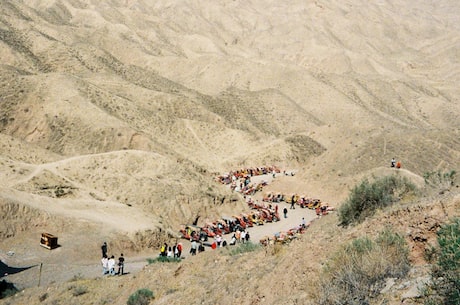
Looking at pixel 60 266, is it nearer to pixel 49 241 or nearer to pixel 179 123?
pixel 49 241

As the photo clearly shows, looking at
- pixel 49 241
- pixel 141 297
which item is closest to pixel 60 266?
pixel 49 241

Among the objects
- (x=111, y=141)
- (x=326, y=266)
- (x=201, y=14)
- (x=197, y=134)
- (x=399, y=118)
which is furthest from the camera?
(x=201, y=14)

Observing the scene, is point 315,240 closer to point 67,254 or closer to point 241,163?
point 67,254

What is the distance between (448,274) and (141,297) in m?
9.46

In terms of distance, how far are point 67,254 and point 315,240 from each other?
56.0ft

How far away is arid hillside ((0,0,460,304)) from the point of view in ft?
92.0

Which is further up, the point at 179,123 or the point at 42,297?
the point at 179,123

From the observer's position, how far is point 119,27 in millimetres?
114000

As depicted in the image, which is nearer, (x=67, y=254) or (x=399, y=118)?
(x=67, y=254)

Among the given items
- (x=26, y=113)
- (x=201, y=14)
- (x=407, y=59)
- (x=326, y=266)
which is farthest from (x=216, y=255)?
(x=201, y=14)

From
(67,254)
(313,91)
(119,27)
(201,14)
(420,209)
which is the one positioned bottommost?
(67,254)

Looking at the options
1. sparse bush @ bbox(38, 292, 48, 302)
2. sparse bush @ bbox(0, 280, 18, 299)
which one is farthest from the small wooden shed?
sparse bush @ bbox(38, 292, 48, 302)

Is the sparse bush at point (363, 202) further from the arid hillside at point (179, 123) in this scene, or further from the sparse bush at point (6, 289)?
A: the sparse bush at point (6, 289)

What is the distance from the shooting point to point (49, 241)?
24.7m
